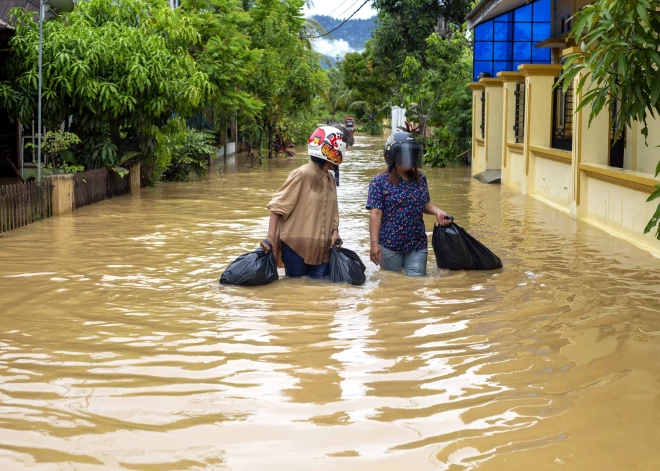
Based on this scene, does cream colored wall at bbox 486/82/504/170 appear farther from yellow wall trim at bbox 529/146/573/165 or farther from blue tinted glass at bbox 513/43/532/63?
yellow wall trim at bbox 529/146/573/165

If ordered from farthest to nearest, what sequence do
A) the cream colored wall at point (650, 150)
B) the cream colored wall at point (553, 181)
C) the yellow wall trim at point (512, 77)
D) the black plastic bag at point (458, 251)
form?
the yellow wall trim at point (512, 77), the cream colored wall at point (553, 181), the cream colored wall at point (650, 150), the black plastic bag at point (458, 251)

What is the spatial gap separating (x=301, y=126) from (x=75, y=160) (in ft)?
92.8

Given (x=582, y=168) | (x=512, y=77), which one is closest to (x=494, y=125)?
(x=512, y=77)

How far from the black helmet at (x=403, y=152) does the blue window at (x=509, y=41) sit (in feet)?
77.9

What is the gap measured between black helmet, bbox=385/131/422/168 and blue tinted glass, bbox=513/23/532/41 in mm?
24054

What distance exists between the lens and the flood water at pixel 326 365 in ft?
15.1

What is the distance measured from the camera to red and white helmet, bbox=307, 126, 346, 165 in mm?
8695

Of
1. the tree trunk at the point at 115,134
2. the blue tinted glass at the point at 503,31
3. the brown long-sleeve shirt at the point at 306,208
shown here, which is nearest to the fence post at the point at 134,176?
the tree trunk at the point at 115,134

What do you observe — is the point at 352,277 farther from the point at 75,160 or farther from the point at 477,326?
the point at 75,160

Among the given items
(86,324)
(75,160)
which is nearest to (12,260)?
(86,324)

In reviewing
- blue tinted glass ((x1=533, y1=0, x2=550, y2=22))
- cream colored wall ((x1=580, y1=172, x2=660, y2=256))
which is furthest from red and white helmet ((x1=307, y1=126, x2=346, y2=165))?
blue tinted glass ((x1=533, y1=0, x2=550, y2=22))

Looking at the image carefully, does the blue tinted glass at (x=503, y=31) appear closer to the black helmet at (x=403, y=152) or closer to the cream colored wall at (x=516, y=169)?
the cream colored wall at (x=516, y=169)

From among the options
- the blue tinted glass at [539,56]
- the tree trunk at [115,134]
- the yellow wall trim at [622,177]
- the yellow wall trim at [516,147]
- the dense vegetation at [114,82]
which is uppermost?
the blue tinted glass at [539,56]

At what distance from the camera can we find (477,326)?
7258 mm
